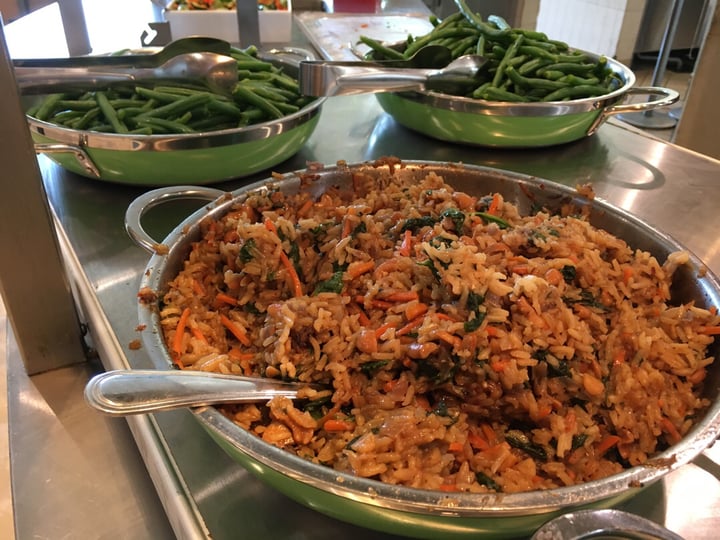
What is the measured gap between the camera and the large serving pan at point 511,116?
5.48 ft

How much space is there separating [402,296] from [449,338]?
13 cm

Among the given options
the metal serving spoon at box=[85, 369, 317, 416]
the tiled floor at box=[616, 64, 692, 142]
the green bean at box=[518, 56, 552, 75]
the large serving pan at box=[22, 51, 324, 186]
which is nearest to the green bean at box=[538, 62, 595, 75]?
the green bean at box=[518, 56, 552, 75]

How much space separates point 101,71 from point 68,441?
1.01m

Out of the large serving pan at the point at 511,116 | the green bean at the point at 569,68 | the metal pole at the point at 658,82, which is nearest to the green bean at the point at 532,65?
the green bean at the point at 569,68

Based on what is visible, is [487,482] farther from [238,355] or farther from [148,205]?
[148,205]

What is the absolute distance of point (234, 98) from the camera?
1689mm

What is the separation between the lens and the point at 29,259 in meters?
1.05

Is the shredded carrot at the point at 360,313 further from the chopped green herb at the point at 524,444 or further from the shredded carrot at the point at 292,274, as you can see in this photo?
the chopped green herb at the point at 524,444

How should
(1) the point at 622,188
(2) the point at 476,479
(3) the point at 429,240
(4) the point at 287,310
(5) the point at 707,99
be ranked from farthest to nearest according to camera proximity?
(5) the point at 707,99, (1) the point at 622,188, (3) the point at 429,240, (4) the point at 287,310, (2) the point at 476,479

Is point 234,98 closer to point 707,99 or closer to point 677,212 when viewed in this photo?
point 677,212

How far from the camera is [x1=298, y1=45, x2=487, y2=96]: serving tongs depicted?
1.56m

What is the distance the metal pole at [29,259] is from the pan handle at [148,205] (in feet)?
0.48

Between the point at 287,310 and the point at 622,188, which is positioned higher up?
the point at 287,310

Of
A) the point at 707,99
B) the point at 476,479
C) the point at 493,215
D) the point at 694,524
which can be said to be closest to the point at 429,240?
the point at 493,215
